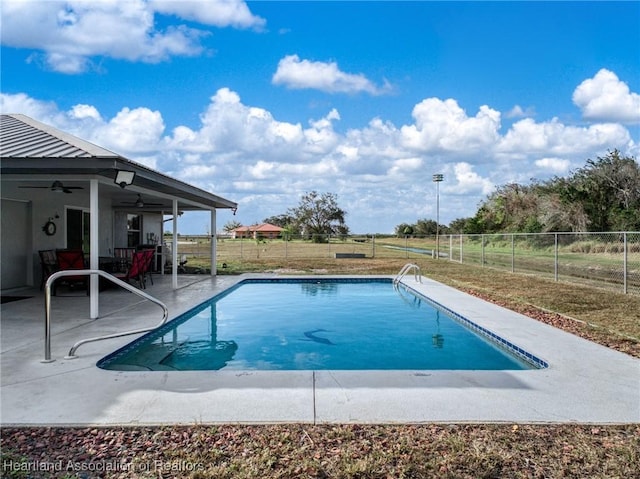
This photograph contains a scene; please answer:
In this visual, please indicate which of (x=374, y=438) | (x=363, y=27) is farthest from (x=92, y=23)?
→ (x=374, y=438)

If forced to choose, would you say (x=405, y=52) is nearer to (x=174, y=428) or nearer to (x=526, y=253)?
(x=526, y=253)

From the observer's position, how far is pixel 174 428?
327cm

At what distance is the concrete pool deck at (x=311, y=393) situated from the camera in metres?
3.48

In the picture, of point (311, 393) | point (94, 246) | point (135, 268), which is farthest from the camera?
point (135, 268)

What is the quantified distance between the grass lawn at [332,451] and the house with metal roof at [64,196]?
14.9 feet


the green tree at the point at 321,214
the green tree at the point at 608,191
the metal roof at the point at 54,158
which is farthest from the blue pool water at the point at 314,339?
the green tree at the point at 321,214

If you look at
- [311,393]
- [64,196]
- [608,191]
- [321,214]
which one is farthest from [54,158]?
[321,214]

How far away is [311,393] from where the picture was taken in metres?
3.96

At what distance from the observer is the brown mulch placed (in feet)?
9.02

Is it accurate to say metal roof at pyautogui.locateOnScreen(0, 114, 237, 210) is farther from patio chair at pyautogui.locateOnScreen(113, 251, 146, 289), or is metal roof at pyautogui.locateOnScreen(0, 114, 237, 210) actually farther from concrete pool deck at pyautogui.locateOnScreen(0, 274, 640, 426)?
concrete pool deck at pyautogui.locateOnScreen(0, 274, 640, 426)

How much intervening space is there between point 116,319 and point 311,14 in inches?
374

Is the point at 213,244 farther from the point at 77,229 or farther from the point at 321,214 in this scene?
the point at 321,214

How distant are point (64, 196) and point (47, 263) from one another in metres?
2.26

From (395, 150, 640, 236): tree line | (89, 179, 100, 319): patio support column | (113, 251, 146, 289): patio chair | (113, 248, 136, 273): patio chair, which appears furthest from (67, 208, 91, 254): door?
(395, 150, 640, 236): tree line
